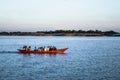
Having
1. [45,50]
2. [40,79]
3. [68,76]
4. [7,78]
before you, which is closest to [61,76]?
Result: [68,76]

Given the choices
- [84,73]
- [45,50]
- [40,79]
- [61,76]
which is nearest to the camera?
[40,79]

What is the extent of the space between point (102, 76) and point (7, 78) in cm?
1013

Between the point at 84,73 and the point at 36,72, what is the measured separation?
5.65 m

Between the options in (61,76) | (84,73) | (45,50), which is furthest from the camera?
(45,50)

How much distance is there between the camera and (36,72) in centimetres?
3238

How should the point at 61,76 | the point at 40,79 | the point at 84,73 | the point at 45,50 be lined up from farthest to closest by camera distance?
the point at 45,50
the point at 84,73
the point at 61,76
the point at 40,79

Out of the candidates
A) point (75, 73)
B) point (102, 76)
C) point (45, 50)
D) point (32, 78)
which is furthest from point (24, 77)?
point (45, 50)

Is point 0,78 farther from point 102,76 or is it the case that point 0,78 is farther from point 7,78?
point 102,76

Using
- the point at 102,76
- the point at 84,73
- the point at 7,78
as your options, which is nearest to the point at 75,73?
the point at 84,73

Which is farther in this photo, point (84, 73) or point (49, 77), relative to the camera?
point (84, 73)

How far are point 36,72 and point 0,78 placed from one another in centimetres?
531

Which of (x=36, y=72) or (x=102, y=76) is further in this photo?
(x=36, y=72)

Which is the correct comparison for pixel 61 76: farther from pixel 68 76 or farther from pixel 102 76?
pixel 102 76

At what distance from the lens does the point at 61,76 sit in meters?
29.8
